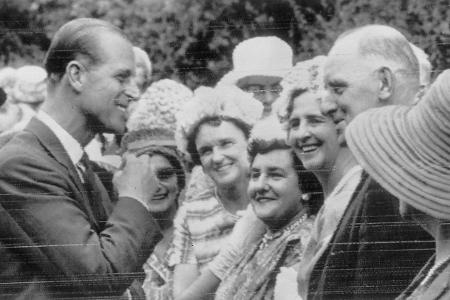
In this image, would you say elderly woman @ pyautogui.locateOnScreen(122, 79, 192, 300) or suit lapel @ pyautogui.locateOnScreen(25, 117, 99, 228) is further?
elderly woman @ pyautogui.locateOnScreen(122, 79, 192, 300)

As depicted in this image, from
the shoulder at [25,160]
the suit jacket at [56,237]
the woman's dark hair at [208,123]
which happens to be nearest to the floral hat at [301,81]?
the woman's dark hair at [208,123]

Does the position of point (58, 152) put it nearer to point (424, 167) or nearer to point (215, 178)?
point (215, 178)

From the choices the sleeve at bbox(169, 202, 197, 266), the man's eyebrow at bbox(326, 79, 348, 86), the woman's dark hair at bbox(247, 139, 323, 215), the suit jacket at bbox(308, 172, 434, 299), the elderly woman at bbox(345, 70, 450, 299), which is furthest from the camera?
the sleeve at bbox(169, 202, 197, 266)

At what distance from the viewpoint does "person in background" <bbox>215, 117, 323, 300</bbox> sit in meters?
2.34

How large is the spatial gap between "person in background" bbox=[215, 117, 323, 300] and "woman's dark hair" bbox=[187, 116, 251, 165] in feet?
0.15

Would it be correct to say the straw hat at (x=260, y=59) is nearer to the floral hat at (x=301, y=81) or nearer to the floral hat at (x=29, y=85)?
the floral hat at (x=301, y=81)

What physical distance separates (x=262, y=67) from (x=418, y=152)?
81cm

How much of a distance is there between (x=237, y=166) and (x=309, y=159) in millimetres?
245

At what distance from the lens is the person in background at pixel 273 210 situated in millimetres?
2340

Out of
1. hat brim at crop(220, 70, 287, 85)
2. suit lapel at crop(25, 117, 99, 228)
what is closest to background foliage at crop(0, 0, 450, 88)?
hat brim at crop(220, 70, 287, 85)

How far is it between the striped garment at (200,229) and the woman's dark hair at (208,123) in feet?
0.29

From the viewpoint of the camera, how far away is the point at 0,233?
7.33 ft

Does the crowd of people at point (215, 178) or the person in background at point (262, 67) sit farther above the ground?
the person in background at point (262, 67)

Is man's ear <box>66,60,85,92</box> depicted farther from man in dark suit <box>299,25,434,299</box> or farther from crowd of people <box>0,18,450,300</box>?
man in dark suit <box>299,25,434,299</box>
